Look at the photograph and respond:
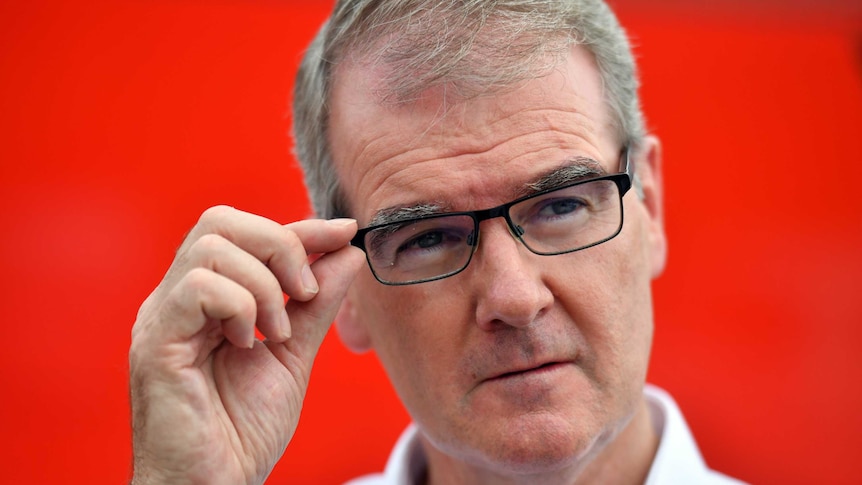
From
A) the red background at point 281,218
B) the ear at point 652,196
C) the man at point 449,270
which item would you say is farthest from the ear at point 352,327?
the red background at point 281,218

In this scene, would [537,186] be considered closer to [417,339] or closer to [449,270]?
[449,270]

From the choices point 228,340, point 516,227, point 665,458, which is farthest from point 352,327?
point 665,458

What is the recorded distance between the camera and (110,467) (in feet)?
8.98

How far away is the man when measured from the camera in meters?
1.32

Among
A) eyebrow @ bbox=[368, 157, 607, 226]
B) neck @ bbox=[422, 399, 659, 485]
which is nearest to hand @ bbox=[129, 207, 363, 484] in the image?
eyebrow @ bbox=[368, 157, 607, 226]

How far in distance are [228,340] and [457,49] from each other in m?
0.79

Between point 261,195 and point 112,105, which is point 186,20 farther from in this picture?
point 261,195

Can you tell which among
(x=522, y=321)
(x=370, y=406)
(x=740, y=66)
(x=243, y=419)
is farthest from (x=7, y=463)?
(x=740, y=66)

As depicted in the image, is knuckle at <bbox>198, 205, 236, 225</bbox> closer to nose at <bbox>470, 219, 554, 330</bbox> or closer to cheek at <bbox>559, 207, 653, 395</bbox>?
nose at <bbox>470, 219, 554, 330</bbox>

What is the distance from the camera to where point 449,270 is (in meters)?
1.55

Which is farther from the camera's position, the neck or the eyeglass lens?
the neck

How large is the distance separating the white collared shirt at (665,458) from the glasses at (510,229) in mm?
707

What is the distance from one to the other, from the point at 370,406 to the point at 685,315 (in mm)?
1354

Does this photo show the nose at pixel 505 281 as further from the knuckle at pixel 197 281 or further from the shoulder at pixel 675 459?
the shoulder at pixel 675 459
